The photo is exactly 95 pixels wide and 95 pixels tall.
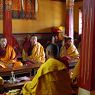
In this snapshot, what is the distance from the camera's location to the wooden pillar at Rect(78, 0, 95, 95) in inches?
123

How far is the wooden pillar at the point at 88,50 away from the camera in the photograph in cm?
313

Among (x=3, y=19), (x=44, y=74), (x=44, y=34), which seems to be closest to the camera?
(x=44, y=74)

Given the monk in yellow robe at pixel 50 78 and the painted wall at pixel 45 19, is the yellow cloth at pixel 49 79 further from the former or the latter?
the painted wall at pixel 45 19

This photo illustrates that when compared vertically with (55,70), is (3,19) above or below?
above

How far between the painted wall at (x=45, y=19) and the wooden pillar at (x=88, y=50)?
18.8 feet

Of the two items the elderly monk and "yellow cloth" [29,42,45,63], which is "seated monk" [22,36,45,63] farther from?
the elderly monk

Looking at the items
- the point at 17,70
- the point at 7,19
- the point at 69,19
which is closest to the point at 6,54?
the point at 7,19

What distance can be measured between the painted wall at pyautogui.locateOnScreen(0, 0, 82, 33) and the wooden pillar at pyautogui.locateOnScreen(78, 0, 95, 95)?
18.8 ft

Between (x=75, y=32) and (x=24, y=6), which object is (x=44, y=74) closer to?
(x=24, y=6)

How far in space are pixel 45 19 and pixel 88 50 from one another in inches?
257

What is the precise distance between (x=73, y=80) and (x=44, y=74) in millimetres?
1018

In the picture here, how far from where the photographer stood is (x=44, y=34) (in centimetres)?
952

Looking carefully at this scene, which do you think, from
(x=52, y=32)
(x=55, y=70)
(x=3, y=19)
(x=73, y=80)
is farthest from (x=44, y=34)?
(x=55, y=70)

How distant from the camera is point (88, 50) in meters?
3.20
